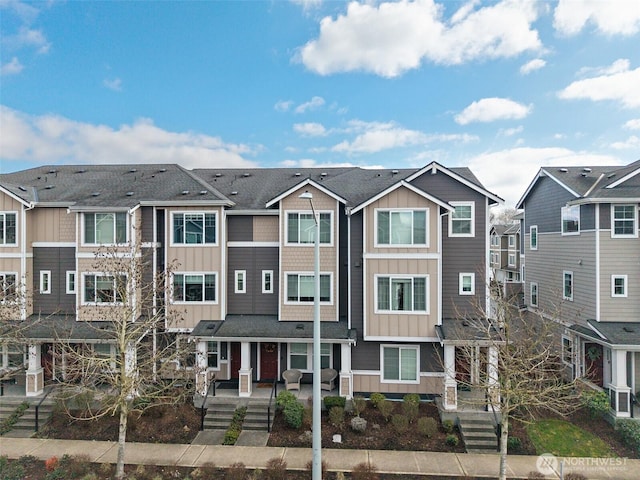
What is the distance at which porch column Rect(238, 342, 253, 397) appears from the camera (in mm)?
14049

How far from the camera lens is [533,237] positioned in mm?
20703

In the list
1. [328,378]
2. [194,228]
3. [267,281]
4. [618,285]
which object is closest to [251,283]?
[267,281]

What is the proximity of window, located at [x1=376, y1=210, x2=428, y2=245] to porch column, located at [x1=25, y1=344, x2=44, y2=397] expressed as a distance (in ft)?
49.1

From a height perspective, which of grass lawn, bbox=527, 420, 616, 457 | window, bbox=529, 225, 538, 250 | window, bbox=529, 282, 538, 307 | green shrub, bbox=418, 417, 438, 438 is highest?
window, bbox=529, 225, 538, 250

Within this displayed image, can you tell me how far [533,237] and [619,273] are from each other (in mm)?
6364

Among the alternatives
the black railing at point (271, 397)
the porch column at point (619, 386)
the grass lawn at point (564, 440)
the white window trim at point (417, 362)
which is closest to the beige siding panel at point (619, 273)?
the porch column at point (619, 386)

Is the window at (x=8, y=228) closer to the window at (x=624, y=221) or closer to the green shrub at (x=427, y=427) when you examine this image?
the green shrub at (x=427, y=427)

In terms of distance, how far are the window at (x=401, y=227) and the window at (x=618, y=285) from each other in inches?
322

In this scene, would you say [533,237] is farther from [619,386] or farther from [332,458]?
[332,458]

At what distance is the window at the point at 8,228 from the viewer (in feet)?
51.4

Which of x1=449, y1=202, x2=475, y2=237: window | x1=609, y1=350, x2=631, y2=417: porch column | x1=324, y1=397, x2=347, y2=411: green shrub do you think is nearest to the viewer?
x1=609, y1=350, x2=631, y2=417: porch column

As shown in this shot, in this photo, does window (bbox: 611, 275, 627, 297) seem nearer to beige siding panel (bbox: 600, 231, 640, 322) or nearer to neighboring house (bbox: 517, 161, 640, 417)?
neighboring house (bbox: 517, 161, 640, 417)

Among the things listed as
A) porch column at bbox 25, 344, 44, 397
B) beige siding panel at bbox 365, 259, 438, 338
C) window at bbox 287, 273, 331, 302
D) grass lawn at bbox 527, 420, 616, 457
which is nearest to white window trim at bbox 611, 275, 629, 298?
grass lawn at bbox 527, 420, 616, 457

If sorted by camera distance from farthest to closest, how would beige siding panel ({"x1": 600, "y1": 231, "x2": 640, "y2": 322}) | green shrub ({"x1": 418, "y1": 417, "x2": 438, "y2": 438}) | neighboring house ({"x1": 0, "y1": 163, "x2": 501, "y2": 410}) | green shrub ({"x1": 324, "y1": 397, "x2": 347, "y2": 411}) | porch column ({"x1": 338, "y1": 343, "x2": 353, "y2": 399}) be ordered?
1. beige siding panel ({"x1": 600, "y1": 231, "x2": 640, "y2": 322})
2. neighboring house ({"x1": 0, "y1": 163, "x2": 501, "y2": 410})
3. porch column ({"x1": 338, "y1": 343, "x2": 353, "y2": 399})
4. green shrub ({"x1": 324, "y1": 397, "x2": 347, "y2": 411})
5. green shrub ({"x1": 418, "y1": 417, "x2": 438, "y2": 438})
